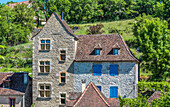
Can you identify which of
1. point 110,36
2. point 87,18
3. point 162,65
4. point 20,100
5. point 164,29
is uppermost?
point 87,18

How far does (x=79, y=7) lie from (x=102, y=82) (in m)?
53.5

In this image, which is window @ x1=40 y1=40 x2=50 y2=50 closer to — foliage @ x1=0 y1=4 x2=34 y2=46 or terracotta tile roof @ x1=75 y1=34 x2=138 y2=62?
terracotta tile roof @ x1=75 y1=34 x2=138 y2=62

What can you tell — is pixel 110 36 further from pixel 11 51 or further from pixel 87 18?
pixel 87 18

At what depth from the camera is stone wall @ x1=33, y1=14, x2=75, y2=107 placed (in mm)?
27906

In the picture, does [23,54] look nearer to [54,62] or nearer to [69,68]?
[54,62]

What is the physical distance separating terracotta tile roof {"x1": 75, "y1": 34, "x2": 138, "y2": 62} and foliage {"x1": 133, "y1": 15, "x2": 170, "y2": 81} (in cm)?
864

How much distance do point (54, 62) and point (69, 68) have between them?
1981 mm

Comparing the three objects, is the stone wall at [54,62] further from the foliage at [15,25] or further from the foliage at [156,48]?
the foliage at [15,25]

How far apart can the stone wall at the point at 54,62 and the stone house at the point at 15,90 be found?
1207mm

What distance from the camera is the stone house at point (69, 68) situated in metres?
27.6

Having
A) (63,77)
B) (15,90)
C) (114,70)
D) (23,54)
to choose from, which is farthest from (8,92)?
(23,54)

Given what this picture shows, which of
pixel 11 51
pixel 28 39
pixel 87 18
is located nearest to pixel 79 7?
pixel 87 18

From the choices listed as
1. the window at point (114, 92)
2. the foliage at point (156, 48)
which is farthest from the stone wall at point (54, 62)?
the foliage at point (156, 48)

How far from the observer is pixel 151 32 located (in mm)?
37562
